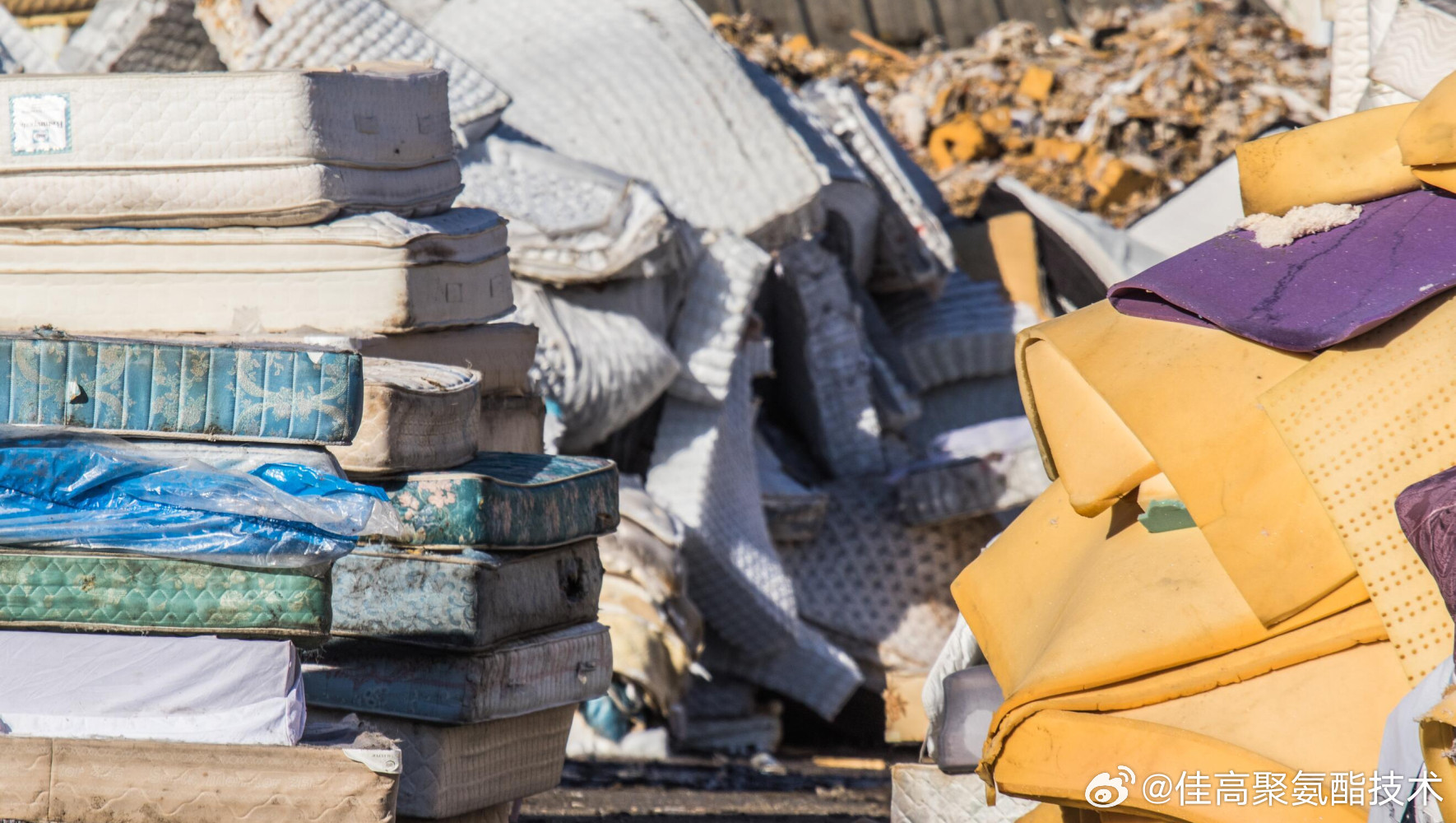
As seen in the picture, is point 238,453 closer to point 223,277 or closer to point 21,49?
point 223,277

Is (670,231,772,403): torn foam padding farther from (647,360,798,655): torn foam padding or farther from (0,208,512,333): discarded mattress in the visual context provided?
(0,208,512,333): discarded mattress

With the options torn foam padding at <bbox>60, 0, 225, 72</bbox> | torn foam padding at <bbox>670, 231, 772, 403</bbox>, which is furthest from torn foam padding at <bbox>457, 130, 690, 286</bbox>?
torn foam padding at <bbox>60, 0, 225, 72</bbox>

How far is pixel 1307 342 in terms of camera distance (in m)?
1.64

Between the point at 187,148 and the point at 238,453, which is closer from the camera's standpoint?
the point at 238,453

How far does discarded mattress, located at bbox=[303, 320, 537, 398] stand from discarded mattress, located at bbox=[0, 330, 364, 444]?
32cm

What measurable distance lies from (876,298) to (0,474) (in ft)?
14.0

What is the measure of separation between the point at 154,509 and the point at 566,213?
1.99 meters

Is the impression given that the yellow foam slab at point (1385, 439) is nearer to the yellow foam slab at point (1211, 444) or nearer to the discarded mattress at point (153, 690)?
the yellow foam slab at point (1211, 444)

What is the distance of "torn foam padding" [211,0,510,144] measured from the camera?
3.44 m

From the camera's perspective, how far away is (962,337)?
5.43m

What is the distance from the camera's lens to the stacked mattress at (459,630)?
197 cm

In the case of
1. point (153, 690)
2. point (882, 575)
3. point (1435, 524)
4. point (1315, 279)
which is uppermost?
point (1315, 279)

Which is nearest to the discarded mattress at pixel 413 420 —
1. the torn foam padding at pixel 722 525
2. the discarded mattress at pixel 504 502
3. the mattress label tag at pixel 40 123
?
the discarded mattress at pixel 504 502

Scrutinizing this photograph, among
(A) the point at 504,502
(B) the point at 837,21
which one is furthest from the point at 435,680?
(B) the point at 837,21
